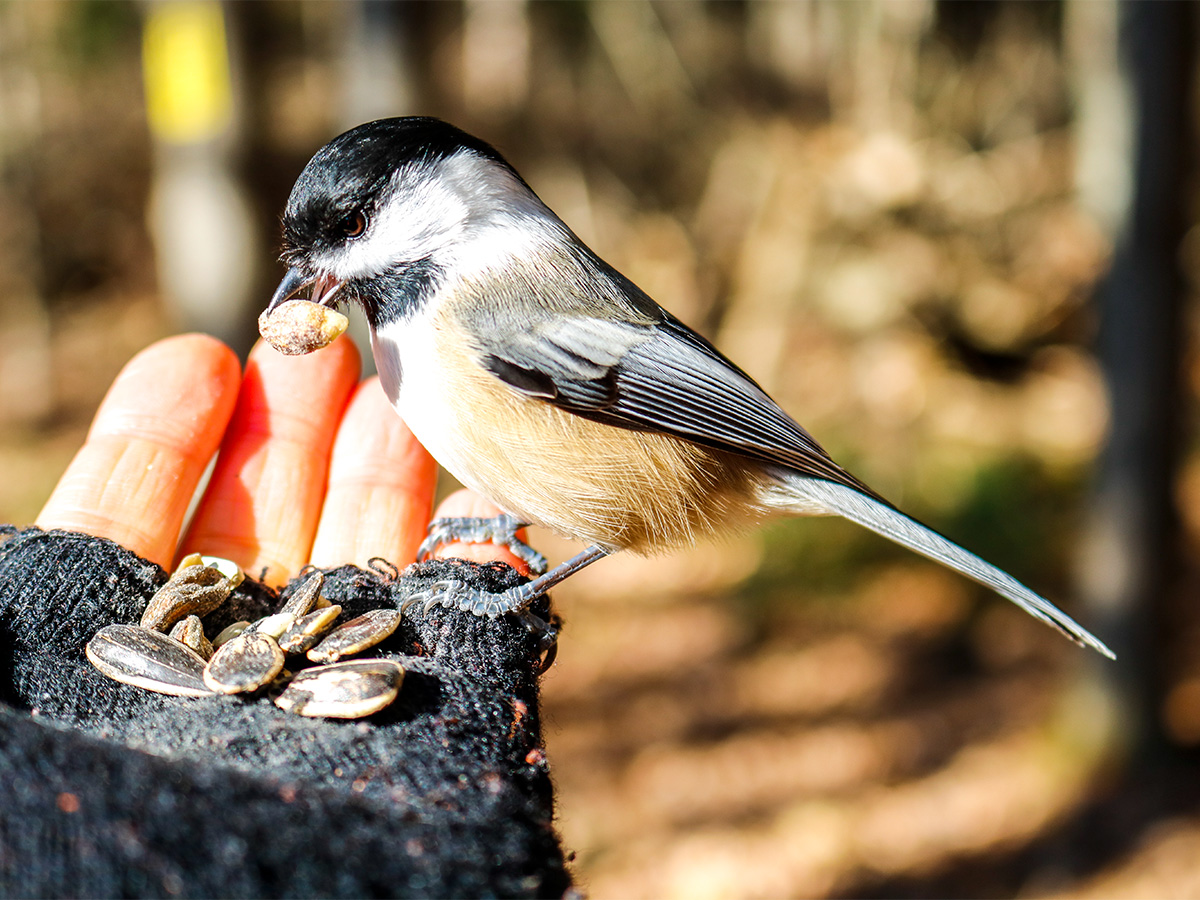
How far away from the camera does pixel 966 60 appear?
5.04 metres

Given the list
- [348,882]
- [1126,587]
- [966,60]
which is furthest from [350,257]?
[966,60]

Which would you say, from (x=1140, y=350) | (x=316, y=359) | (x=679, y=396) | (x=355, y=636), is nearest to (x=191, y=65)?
(x=316, y=359)

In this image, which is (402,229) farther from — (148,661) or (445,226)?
(148,661)

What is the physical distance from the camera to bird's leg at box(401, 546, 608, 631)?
146 centimetres

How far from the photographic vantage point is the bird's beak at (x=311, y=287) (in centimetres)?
145

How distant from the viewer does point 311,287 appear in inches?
57.6

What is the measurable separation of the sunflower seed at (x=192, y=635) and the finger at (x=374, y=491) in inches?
15.6

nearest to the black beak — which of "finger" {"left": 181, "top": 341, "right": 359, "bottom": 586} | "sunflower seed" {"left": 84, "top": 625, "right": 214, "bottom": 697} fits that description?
"finger" {"left": 181, "top": 341, "right": 359, "bottom": 586}

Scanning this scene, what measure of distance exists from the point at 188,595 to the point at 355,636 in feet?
0.93

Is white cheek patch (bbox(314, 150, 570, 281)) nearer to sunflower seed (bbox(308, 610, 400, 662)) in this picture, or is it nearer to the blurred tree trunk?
sunflower seed (bbox(308, 610, 400, 662))

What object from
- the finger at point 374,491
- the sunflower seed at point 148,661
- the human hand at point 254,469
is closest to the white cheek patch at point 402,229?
the finger at point 374,491

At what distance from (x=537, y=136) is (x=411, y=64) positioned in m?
3.21

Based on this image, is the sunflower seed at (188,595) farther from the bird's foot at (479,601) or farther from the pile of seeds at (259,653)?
the bird's foot at (479,601)

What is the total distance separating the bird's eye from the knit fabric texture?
0.55m
